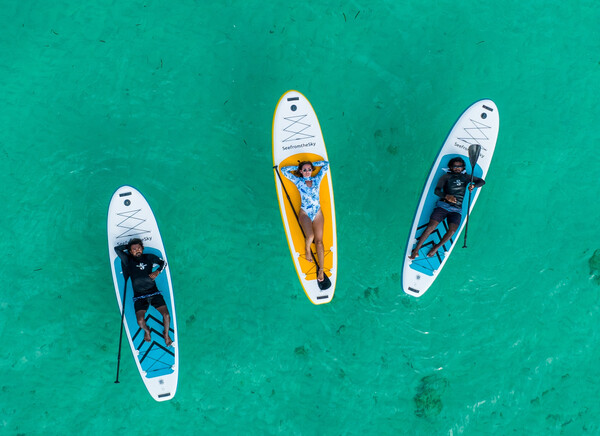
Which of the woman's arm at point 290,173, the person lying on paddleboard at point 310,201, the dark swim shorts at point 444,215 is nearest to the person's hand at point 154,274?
the person lying on paddleboard at point 310,201

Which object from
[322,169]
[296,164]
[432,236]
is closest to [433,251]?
[432,236]

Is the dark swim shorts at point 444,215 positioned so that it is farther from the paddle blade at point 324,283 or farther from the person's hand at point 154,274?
the person's hand at point 154,274

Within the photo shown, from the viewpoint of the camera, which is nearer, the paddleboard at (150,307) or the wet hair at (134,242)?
the wet hair at (134,242)

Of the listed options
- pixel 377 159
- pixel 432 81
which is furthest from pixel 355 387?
Answer: pixel 432 81

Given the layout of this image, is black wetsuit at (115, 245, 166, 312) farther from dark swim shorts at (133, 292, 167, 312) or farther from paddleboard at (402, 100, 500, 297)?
paddleboard at (402, 100, 500, 297)

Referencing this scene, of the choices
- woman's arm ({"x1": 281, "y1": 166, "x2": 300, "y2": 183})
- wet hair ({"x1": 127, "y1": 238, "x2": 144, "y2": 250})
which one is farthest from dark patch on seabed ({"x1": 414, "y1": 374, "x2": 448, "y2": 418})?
wet hair ({"x1": 127, "y1": 238, "x2": 144, "y2": 250})

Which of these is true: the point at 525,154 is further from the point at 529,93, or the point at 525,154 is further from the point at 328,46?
the point at 328,46
